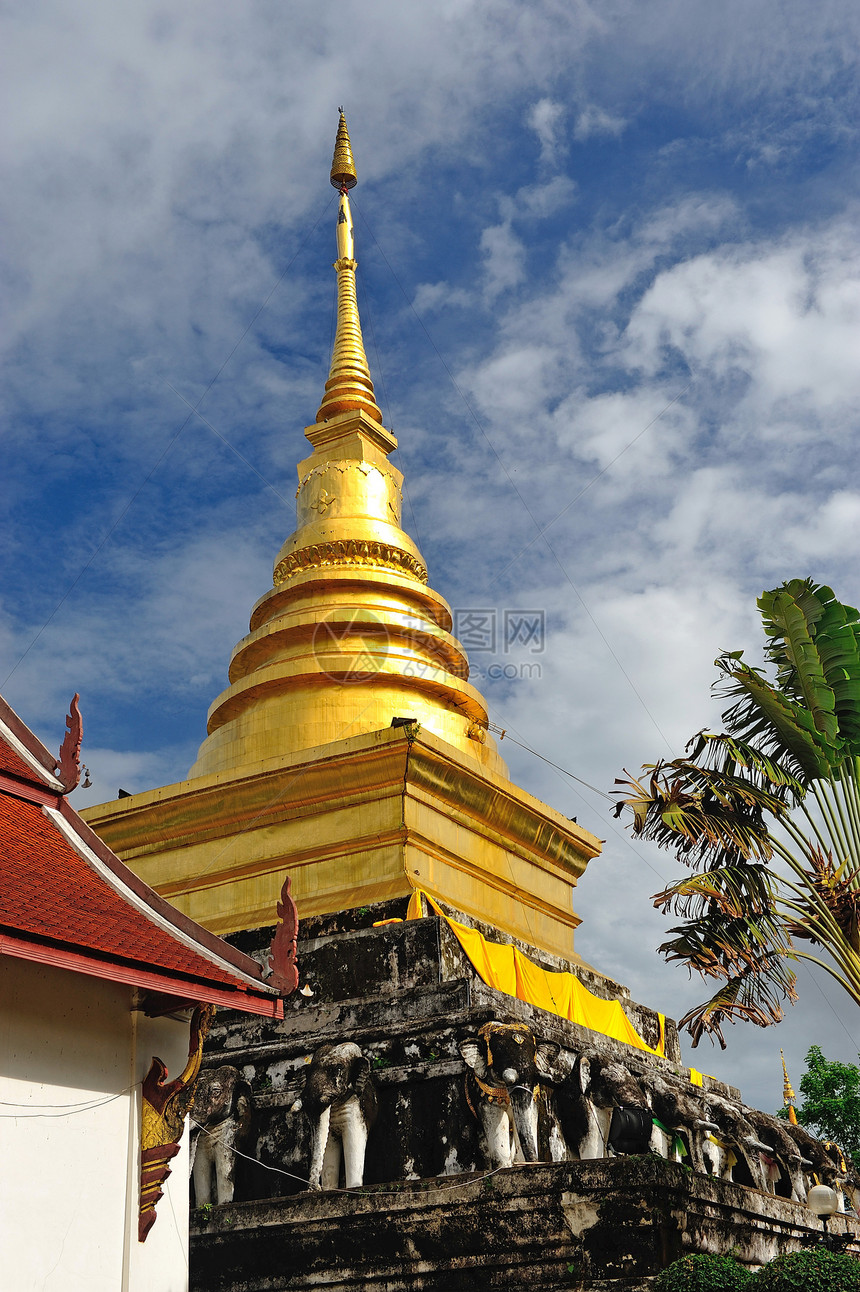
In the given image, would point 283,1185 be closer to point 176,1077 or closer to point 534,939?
point 176,1077

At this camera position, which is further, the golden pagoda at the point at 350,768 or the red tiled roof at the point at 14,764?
the golden pagoda at the point at 350,768

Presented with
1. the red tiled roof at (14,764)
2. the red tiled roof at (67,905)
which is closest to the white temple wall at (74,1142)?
the red tiled roof at (67,905)

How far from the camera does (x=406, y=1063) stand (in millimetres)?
9547

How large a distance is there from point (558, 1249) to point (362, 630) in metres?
9.22

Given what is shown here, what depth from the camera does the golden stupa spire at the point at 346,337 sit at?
19375 millimetres

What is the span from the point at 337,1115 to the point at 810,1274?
3843mm

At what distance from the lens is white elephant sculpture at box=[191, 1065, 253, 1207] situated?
942 cm

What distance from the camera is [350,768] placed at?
12898 millimetres

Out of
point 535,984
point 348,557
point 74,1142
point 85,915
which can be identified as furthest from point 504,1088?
point 348,557

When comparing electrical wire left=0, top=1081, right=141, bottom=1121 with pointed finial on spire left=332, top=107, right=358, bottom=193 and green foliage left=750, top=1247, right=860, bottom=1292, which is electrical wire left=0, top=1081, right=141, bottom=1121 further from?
pointed finial on spire left=332, top=107, right=358, bottom=193

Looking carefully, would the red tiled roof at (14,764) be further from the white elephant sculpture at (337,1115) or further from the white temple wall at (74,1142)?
the white elephant sculpture at (337,1115)

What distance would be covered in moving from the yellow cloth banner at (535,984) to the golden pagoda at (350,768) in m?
1.02

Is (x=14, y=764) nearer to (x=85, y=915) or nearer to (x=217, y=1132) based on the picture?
(x=85, y=915)

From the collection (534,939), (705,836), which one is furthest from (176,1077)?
(534,939)
